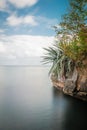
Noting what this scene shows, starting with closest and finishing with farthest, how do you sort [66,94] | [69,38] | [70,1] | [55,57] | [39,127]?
1. [39,127]
2. [70,1]
3. [69,38]
4. [66,94]
5. [55,57]

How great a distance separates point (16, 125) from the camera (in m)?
10.7

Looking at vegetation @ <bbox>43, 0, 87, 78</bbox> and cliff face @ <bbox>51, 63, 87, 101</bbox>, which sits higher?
vegetation @ <bbox>43, 0, 87, 78</bbox>

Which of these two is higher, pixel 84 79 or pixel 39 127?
pixel 84 79

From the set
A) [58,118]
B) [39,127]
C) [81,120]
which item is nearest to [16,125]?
[39,127]

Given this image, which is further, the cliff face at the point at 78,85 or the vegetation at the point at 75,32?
the cliff face at the point at 78,85

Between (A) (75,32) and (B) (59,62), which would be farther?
(B) (59,62)

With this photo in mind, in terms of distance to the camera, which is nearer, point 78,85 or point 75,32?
point 75,32

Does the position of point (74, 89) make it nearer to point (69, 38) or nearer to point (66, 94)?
point (66, 94)

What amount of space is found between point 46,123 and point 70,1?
27.1ft

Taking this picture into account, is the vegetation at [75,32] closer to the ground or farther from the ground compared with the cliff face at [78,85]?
farther from the ground

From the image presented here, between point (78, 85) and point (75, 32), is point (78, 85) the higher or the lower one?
the lower one

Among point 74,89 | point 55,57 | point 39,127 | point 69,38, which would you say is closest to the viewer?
point 39,127

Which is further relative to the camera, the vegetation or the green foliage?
the green foliage

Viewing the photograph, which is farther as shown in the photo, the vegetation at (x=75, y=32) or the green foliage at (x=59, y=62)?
the green foliage at (x=59, y=62)
